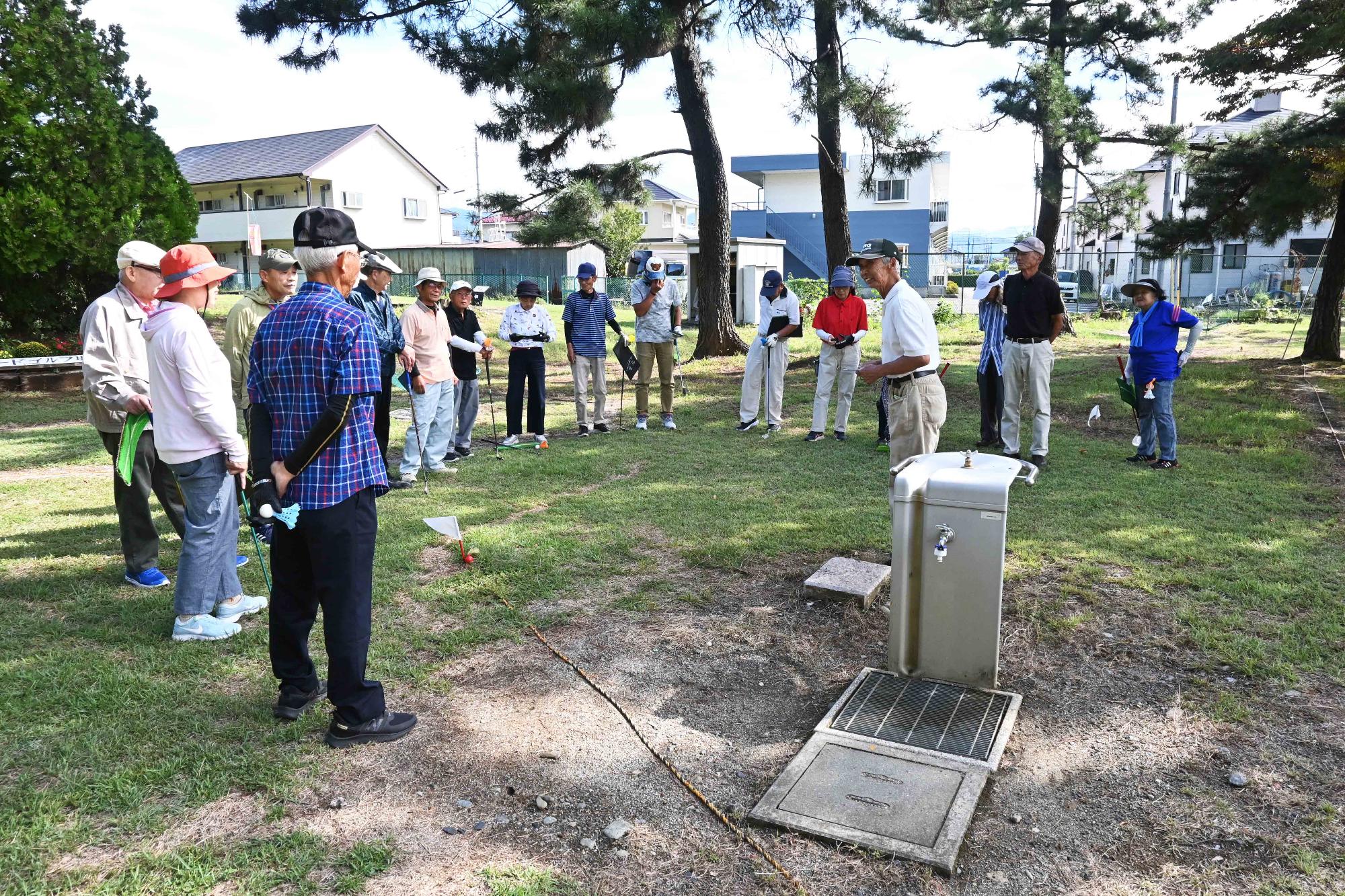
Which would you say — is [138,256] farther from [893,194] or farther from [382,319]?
[893,194]

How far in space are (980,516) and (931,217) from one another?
4455 centimetres

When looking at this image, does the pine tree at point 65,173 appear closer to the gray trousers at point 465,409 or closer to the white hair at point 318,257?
the gray trousers at point 465,409

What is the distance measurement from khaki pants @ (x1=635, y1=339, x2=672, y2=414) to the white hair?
269 inches

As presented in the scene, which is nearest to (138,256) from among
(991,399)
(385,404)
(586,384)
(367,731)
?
(385,404)

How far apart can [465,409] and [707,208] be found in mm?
8975

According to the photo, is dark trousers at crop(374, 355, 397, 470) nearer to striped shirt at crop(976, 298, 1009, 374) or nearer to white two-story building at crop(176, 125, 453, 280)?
striped shirt at crop(976, 298, 1009, 374)

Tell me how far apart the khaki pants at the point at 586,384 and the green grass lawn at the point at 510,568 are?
1.56ft

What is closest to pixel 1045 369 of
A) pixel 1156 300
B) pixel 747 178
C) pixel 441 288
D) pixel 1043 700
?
pixel 1156 300

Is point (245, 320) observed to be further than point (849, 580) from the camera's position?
Yes

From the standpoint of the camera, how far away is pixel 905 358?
5.10 meters

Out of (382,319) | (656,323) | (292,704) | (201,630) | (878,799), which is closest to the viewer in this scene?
(878,799)

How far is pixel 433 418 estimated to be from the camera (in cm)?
Answer: 807

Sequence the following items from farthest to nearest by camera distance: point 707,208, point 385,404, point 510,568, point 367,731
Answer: point 707,208, point 385,404, point 510,568, point 367,731

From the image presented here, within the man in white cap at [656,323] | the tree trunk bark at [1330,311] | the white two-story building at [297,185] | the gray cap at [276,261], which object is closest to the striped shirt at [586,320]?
the man in white cap at [656,323]
